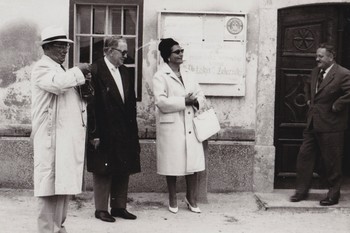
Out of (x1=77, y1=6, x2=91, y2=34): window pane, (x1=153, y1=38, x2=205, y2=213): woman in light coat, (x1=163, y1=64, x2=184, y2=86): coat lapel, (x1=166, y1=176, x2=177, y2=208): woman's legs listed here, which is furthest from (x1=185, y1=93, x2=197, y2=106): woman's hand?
(x1=77, y1=6, x2=91, y2=34): window pane

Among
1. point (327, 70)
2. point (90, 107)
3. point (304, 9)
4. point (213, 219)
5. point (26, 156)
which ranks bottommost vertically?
point (213, 219)

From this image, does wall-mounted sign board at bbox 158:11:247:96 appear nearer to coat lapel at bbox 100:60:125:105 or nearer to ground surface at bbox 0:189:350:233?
ground surface at bbox 0:189:350:233

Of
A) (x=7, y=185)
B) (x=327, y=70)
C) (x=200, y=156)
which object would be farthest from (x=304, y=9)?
(x=7, y=185)

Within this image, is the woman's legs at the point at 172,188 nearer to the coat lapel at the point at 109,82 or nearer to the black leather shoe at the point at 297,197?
the coat lapel at the point at 109,82

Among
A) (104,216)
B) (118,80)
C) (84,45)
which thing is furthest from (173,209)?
(84,45)

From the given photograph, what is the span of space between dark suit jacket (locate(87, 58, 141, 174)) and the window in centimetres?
159

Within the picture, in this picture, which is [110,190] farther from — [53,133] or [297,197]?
[297,197]

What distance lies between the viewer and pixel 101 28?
26.5ft

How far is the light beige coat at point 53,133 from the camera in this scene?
539cm

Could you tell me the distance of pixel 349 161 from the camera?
31.6ft

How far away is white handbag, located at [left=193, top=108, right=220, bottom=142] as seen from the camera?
22.8 ft

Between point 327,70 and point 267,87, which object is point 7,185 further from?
point 327,70

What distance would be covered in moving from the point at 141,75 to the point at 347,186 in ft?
10.7

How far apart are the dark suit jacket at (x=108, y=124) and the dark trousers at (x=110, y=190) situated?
0.46ft
